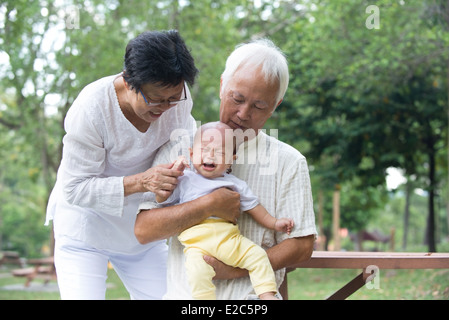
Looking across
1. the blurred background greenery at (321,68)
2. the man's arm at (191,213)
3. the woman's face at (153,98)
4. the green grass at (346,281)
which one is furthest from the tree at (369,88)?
the man's arm at (191,213)

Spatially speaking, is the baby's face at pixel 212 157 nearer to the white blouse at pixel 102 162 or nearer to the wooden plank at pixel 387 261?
the white blouse at pixel 102 162

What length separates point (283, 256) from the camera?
7.77ft

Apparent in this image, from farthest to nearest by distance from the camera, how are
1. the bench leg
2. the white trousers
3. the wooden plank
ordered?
the bench leg < the wooden plank < the white trousers

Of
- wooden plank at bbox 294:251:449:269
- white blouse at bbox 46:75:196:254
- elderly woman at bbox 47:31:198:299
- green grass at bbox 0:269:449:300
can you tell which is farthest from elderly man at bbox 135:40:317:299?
green grass at bbox 0:269:449:300

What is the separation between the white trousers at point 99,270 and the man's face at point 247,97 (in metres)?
1.01

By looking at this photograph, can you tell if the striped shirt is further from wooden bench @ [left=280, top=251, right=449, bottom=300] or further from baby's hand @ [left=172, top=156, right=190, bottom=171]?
wooden bench @ [left=280, top=251, right=449, bottom=300]

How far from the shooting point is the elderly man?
2320 mm

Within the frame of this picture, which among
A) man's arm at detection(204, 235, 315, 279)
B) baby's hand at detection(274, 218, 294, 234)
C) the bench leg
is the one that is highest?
baby's hand at detection(274, 218, 294, 234)

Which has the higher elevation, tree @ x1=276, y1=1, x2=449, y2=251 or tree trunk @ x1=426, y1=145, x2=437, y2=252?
tree @ x1=276, y1=1, x2=449, y2=251

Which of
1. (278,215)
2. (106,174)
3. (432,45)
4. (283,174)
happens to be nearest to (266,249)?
(278,215)

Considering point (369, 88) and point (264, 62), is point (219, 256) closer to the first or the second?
point (264, 62)

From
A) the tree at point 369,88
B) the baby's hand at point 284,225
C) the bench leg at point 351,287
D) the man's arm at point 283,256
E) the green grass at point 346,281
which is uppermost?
the tree at point 369,88

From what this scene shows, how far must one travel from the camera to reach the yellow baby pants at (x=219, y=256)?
2252 millimetres

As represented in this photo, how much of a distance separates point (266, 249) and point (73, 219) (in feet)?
3.41
